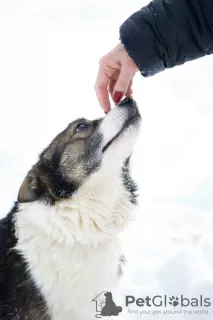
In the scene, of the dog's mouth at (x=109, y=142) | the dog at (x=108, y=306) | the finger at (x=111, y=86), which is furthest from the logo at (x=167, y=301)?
the finger at (x=111, y=86)

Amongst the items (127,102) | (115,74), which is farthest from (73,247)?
(115,74)

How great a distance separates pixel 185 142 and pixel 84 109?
162 cm

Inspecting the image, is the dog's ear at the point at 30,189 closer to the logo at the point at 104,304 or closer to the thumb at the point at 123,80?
the logo at the point at 104,304

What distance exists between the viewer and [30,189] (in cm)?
328

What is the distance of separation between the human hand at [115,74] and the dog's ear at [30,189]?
74cm

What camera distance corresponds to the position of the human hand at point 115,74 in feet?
8.45

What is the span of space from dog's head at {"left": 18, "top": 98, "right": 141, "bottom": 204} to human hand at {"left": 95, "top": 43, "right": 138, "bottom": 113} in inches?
7.8

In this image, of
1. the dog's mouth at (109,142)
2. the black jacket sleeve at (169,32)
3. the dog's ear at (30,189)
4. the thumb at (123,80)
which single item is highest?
the black jacket sleeve at (169,32)

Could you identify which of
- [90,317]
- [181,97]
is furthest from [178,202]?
[90,317]

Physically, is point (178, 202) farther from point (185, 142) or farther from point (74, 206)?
point (74, 206)

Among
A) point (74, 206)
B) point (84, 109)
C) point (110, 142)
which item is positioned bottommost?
point (84, 109)

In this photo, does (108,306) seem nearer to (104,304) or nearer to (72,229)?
(104,304)

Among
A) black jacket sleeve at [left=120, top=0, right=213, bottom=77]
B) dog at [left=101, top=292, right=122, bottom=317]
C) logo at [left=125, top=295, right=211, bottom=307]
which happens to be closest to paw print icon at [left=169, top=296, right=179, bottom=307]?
logo at [left=125, top=295, right=211, bottom=307]

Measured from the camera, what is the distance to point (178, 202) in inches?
231
